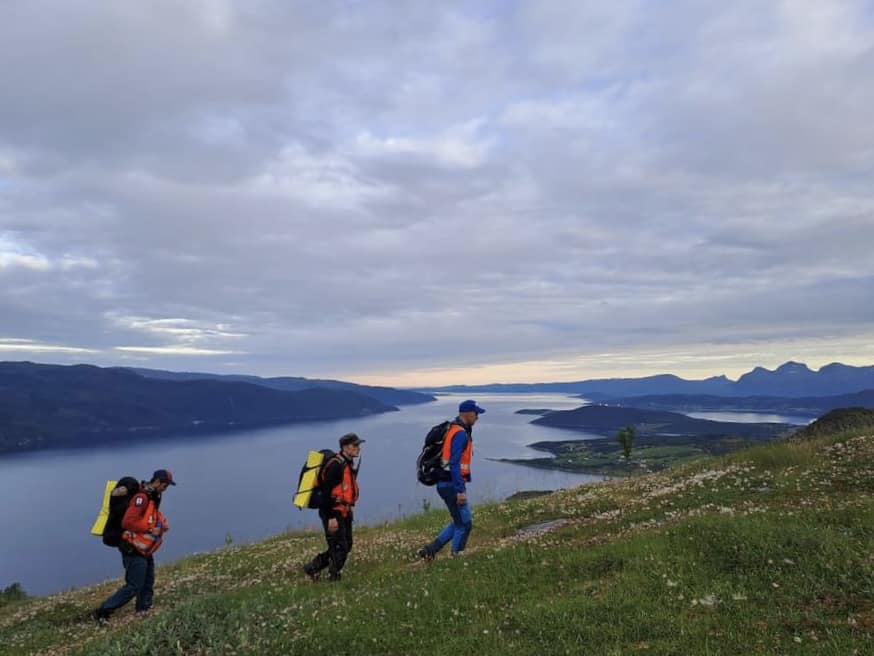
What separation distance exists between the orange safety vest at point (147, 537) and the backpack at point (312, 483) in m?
3.09

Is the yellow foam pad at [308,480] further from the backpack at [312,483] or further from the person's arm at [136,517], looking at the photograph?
the person's arm at [136,517]

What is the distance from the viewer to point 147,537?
12.6m

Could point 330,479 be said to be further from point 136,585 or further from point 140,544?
point 136,585

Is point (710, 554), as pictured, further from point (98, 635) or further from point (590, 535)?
point (98, 635)

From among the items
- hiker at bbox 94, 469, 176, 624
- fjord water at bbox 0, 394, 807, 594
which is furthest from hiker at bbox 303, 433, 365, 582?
fjord water at bbox 0, 394, 807, 594

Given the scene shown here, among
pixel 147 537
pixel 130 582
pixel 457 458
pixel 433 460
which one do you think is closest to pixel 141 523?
pixel 147 537

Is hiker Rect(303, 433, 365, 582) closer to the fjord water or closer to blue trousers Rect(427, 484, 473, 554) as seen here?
blue trousers Rect(427, 484, 473, 554)

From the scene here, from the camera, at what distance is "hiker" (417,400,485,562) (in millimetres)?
Result: 12328

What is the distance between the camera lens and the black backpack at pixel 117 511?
40.2 ft

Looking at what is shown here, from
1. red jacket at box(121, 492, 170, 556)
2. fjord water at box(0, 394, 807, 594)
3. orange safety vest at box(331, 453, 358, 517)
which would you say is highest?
orange safety vest at box(331, 453, 358, 517)

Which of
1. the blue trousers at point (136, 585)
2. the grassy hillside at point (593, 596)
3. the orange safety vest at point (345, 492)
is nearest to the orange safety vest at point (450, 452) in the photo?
the grassy hillside at point (593, 596)

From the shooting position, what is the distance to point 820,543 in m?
9.49

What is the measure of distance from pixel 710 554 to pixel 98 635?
1132cm

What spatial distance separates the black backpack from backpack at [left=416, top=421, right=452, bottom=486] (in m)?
6.17
